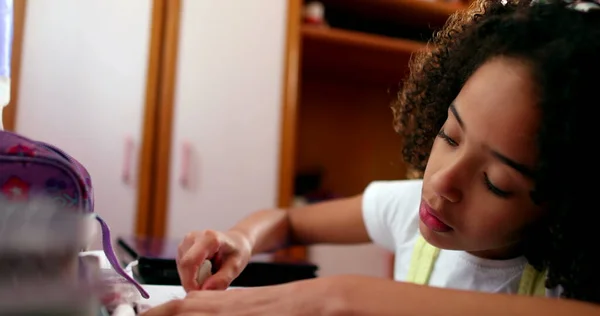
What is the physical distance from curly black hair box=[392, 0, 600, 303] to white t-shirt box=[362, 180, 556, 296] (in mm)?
54

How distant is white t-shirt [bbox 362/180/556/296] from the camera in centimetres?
59

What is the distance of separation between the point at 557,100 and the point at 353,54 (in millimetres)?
1245

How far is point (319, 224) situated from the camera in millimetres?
833

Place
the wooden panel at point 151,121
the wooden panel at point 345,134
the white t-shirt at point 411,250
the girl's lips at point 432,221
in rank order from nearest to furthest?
the girl's lips at point 432,221
the white t-shirt at point 411,250
the wooden panel at point 151,121
the wooden panel at point 345,134

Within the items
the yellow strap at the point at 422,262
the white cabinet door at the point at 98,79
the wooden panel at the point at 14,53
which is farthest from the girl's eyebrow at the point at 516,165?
the white cabinet door at the point at 98,79

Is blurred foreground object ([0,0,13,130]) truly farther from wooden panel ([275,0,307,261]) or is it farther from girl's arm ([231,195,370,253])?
wooden panel ([275,0,307,261])

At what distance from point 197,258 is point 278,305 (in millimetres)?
174

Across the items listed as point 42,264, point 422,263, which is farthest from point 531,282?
point 42,264

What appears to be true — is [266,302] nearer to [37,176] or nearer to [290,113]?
[37,176]

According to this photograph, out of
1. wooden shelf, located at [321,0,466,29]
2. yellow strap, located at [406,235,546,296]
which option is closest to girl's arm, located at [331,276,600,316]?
yellow strap, located at [406,235,546,296]

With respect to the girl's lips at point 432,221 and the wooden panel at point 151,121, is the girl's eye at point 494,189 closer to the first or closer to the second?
the girl's lips at point 432,221

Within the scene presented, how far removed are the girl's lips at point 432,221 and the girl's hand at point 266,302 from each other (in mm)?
164

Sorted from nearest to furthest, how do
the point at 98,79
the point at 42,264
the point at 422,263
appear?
the point at 42,264 → the point at 422,263 → the point at 98,79

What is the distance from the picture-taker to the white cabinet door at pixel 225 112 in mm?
1330
